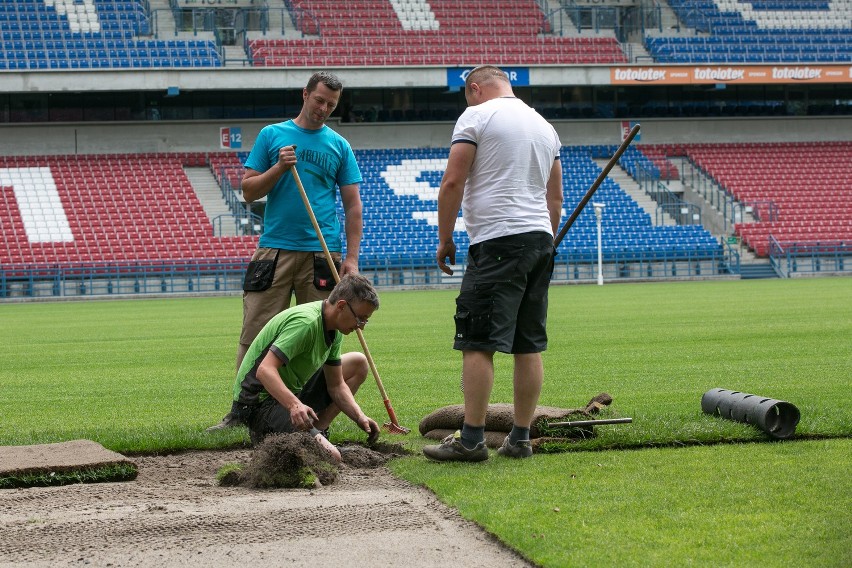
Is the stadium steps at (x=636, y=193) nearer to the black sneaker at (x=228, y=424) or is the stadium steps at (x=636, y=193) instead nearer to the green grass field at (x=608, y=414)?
the green grass field at (x=608, y=414)

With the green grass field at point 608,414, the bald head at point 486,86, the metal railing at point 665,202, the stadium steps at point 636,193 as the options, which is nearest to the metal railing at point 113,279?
the stadium steps at point 636,193

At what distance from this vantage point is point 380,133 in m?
44.1

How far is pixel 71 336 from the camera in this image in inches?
703

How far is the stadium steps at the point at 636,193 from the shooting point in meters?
41.0

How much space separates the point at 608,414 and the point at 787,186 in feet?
126

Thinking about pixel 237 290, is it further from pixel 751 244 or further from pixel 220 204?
pixel 751 244

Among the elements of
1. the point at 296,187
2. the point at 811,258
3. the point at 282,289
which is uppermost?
the point at 296,187

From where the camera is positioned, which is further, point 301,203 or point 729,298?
point 729,298

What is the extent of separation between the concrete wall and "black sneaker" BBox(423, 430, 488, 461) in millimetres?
37167

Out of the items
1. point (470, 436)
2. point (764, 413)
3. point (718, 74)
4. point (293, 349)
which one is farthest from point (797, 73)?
point (293, 349)

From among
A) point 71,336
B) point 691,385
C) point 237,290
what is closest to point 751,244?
point 237,290

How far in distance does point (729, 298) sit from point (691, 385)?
1573 centimetres

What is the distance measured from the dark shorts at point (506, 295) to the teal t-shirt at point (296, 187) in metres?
1.66

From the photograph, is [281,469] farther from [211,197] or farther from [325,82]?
[211,197]
